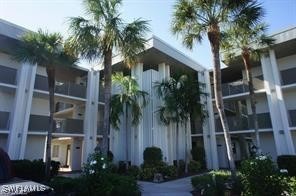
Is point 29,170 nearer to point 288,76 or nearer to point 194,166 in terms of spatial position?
point 194,166

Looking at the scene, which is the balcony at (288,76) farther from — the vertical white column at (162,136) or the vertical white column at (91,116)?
the vertical white column at (91,116)

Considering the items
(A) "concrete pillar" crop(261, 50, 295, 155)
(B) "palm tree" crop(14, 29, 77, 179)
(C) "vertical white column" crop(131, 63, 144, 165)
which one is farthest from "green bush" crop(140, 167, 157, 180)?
(A) "concrete pillar" crop(261, 50, 295, 155)

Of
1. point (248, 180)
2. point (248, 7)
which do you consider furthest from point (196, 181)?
point (248, 7)

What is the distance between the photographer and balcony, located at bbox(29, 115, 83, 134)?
19.2 metres

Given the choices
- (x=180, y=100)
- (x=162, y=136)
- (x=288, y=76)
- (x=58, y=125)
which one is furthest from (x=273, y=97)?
(x=58, y=125)

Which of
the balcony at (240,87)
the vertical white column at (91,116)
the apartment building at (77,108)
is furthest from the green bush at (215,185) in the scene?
the vertical white column at (91,116)

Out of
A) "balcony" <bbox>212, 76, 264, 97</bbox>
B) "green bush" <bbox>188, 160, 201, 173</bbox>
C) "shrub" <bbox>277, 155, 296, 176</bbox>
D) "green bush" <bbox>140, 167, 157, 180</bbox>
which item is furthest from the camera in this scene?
→ "balcony" <bbox>212, 76, 264, 97</bbox>

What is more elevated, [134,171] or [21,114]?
[21,114]

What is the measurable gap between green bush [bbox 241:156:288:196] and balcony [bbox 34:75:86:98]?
16510mm

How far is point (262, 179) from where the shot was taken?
880 centimetres

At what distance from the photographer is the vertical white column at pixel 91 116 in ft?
72.9

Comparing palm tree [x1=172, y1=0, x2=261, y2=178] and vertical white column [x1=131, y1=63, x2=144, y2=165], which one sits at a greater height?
palm tree [x1=172, y1=0, x2=261, y2=178]

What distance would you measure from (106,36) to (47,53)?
3.92 meters

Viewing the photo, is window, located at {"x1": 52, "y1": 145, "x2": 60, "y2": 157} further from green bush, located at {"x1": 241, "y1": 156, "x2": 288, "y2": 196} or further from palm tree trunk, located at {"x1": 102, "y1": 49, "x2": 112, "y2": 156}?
green bush, located at {"x1": 241, "y1": 156, "x2": 288, "y2": 196}
